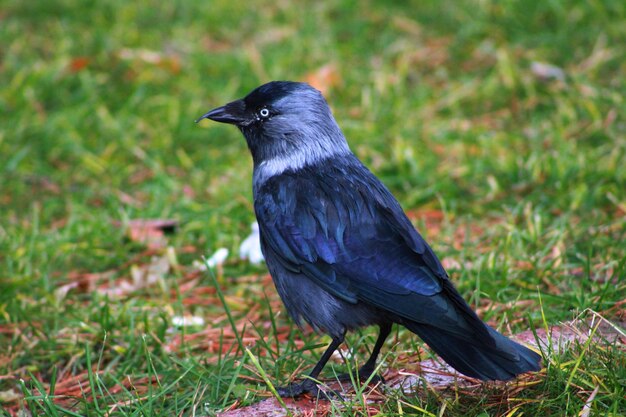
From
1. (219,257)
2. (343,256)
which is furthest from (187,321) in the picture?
(343,256)

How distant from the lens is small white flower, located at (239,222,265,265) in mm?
4906

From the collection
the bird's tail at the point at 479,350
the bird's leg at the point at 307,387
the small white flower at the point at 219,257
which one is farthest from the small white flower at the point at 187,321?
the bird's tail at the point at 479,350

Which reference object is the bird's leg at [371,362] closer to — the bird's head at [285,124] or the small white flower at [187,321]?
the bird's head at [285,124]

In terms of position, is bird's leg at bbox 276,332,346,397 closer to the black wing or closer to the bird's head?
the black wing

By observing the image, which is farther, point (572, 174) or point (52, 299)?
point (572, 174)

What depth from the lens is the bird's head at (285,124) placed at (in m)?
4.00

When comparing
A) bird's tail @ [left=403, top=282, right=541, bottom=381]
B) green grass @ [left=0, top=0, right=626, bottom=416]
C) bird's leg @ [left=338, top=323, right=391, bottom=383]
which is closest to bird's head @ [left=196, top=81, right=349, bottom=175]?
green grass @ [left=0, top=0, right=626, bottom=416]

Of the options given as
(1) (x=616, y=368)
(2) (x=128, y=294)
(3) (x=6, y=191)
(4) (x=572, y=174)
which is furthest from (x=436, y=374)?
(3) (x=6, y=191)

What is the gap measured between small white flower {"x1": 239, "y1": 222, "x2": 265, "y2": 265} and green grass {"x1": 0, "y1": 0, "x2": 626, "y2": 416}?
65mm

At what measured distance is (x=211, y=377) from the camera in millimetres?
3428

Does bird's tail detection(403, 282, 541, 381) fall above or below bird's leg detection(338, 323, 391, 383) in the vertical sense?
above

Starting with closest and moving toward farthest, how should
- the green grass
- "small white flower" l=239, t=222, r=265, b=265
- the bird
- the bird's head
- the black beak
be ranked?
1. the bird
2. the green grass
3. the bird's head
4. the black beak
5. "small white flower" l=239, t=222, r=265, b=265

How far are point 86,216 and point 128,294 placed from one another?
101 centimetres

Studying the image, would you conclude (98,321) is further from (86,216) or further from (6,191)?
(6,191)
